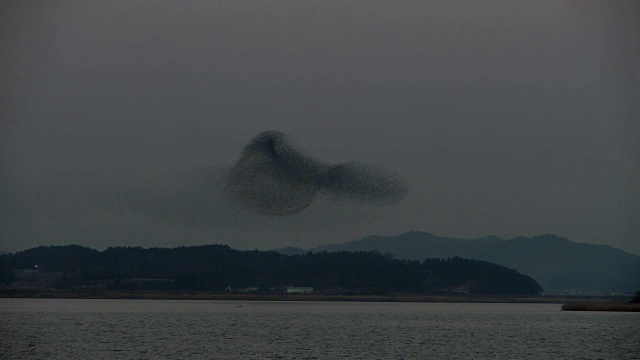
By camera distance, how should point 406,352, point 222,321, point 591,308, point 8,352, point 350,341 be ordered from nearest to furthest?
point 8,352
point 406,352
point 350,341
point 222,321
point 591,308

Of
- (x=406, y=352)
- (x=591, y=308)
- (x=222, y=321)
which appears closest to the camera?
(x=406, y=352)

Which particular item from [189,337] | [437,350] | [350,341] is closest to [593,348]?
[437,350]

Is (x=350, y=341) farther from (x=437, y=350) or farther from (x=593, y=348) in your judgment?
(x=593, y=348)

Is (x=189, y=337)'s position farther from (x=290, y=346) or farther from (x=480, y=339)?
(x=480, y=339)

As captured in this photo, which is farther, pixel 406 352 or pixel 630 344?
pixel 630 344

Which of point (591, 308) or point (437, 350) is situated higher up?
point (591, 308)

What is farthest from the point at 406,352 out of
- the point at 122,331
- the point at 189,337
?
the point at 122,331

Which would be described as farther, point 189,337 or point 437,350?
point 189,337

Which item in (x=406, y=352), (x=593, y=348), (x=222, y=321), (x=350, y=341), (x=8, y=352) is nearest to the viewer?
(x=8, y=352)

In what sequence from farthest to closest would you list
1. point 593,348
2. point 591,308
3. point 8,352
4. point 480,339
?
point 591,308 < point 480,339 < point 593,348 < point 8,352
